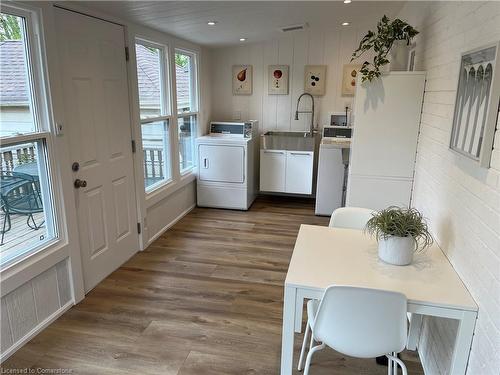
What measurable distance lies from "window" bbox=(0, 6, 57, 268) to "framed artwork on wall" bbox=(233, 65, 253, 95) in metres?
3.19

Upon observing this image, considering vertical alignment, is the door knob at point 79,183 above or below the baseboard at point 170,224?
above

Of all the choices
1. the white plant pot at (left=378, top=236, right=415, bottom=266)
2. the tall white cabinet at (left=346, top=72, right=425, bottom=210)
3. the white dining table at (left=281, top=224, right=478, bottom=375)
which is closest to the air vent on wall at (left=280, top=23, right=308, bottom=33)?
the tall white cabinet at (left=346, top=72, right=425, bottom=210)

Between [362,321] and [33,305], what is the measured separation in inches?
77.2

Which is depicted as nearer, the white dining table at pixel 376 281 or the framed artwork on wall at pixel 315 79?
the white dining table at pixel 376 281

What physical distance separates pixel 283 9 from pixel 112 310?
268 centimetres

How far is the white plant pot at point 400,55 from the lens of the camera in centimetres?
275

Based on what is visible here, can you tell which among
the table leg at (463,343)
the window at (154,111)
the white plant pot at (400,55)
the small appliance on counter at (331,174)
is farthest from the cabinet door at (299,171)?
the table leg at (463,343)

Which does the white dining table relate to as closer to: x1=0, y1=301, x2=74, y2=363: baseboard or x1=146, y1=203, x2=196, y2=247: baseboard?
x1=0, y1=301, x2=74, y2=363: baseboard

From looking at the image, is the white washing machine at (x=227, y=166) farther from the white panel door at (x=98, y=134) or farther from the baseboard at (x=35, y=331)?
the baseboard at (x=35, y=331)

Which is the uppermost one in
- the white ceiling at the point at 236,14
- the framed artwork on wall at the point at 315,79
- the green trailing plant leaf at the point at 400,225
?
the white ceiling at the point at 236,14

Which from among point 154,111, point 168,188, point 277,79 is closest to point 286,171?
point 277,79

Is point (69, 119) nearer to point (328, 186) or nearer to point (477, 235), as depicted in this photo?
point (477, 235)

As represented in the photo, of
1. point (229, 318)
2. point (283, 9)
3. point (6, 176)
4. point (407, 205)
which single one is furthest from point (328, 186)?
point (6, 176)

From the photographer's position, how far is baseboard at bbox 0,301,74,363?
6.89ft
